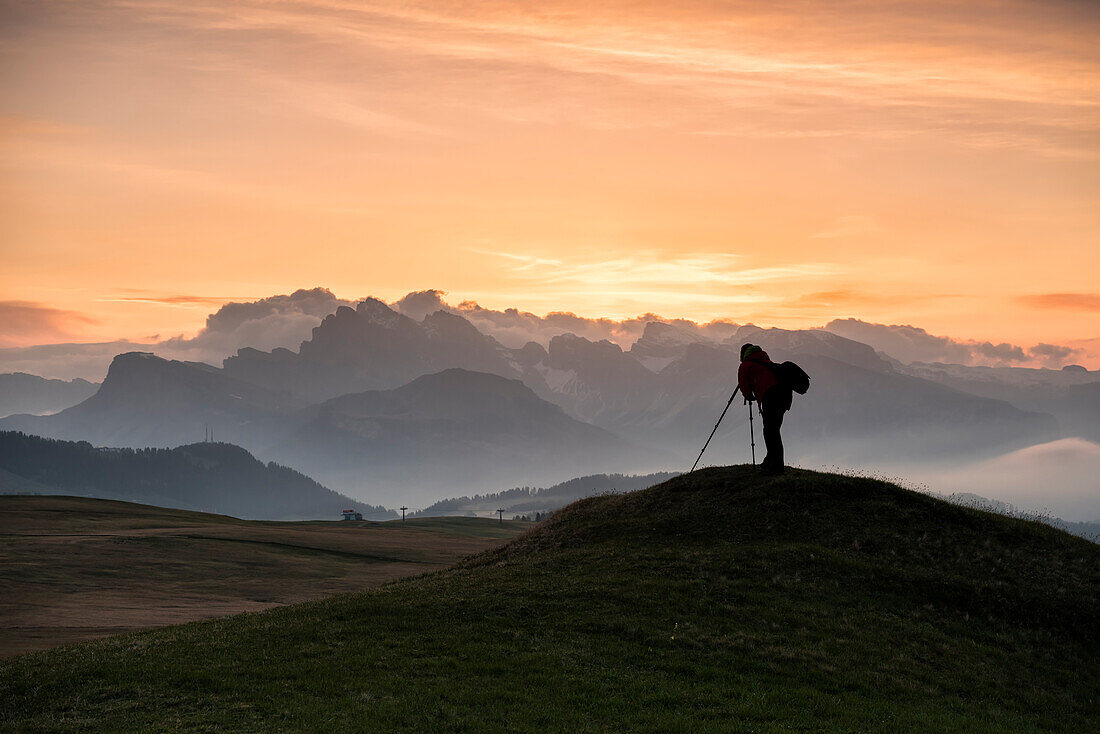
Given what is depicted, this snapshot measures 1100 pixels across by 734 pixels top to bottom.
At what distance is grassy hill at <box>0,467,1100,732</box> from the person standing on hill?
→ 226 cm

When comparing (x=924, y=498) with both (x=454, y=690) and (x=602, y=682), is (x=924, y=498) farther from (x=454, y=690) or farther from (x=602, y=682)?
(x=454, y=690)

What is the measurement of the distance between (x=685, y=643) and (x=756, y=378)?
17.9 m

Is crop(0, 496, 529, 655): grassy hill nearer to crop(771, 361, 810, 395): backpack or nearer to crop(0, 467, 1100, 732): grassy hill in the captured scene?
crop(0, 467, 1100, 732): grassy hill

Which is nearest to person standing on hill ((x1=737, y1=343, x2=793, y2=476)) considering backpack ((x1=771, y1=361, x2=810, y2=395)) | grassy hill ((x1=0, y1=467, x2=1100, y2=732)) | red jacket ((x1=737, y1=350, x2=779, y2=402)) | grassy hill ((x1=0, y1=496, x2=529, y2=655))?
red jacket ((x1=737, y1=350, x2=779, y2=402))

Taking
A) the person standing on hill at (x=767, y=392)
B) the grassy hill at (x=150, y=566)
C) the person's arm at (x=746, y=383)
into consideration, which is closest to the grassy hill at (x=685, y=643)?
the person standing on hill at (x=767, y=392)

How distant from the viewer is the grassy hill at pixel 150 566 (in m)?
46.2

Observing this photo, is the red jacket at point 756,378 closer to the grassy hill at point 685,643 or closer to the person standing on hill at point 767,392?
the person standing on hill at point 767,392

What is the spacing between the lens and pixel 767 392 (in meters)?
41.3

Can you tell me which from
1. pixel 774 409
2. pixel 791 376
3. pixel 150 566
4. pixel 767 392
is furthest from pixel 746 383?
pixel 150 566

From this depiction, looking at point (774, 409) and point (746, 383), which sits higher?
point (746, 383)

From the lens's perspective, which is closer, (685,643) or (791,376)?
(685,643)

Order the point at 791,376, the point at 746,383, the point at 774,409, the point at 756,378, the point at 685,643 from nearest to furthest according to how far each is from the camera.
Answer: the point at 685,643 → the point at 774,409 → the point at 756,378 → the point at 791,376 → the point at 746,383

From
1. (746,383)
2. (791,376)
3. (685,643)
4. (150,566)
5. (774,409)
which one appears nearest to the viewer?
(685,643)

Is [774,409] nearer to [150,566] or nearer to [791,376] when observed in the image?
[791,376]
